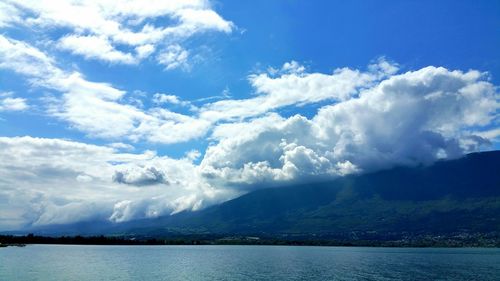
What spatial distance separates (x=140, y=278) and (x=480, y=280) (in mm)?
90876

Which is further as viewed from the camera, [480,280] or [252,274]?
[252,274]

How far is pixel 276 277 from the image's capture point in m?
129

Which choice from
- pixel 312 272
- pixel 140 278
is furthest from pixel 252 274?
pixel 140 278

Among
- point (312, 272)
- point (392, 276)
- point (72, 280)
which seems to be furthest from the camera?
point (312, 272)

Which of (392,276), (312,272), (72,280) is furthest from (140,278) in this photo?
(392,276)

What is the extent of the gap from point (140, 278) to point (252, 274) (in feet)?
105

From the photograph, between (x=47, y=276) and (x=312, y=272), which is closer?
(x=47, y=276)

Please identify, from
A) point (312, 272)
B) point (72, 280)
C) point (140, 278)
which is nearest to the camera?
point (72, 280)

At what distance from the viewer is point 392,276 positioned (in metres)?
133

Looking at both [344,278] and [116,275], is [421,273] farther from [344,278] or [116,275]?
[116,275]

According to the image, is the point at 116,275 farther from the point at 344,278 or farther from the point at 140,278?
the point at 344,278

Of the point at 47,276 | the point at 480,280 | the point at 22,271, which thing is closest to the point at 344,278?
the point at 480,280

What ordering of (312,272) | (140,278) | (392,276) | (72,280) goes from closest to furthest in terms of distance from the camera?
1. (72,280)
2. (140,278)
3. (392,276)
4. (312,272)

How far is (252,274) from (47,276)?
→ 54.8m
